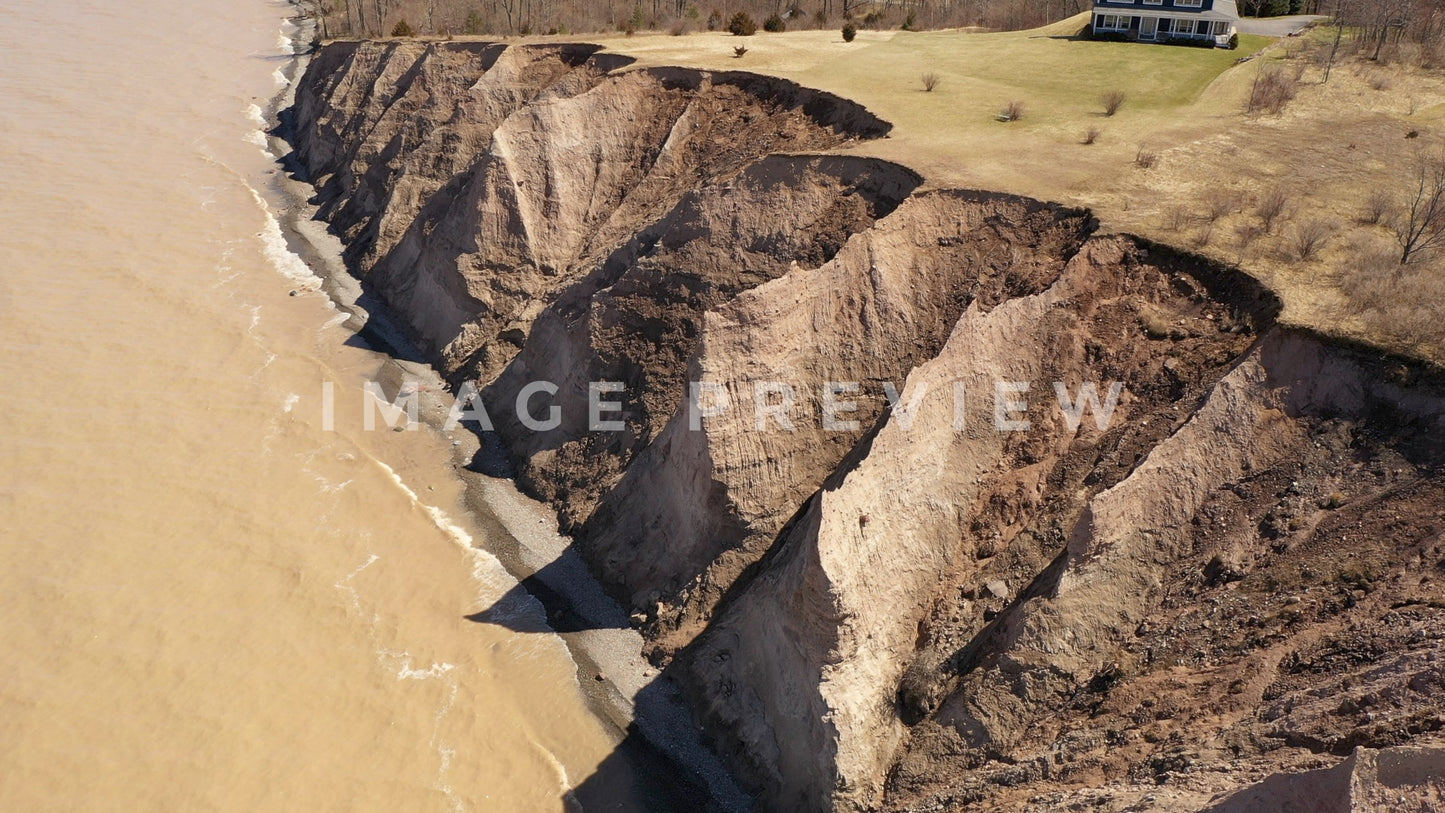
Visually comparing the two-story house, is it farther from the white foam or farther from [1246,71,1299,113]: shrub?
the white foam

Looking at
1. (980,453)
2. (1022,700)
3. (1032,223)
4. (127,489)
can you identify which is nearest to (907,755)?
(1022,700)

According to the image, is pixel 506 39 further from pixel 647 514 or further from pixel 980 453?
pixel 980 453

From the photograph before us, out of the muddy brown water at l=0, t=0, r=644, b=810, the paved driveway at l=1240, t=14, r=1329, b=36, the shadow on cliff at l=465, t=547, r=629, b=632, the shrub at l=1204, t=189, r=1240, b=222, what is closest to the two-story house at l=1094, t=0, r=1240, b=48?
the paved driveway at l=1240, t=14, r=1329, b=36

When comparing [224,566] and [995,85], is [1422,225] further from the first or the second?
[224,566]

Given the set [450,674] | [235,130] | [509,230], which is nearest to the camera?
[450,674]

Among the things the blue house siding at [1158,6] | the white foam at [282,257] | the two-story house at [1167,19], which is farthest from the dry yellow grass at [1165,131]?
the white foam at [282,257]

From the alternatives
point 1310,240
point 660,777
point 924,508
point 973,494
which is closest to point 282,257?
point 660,777
